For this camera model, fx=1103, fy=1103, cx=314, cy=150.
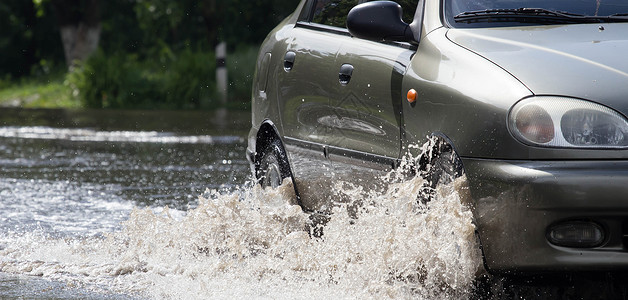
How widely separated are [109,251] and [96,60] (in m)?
14.7

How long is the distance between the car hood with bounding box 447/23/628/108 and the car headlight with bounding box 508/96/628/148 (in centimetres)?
4

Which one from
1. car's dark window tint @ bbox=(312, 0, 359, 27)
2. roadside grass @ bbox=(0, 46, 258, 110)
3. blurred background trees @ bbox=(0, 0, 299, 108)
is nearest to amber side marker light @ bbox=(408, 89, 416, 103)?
car's dark window tint @ bbox=(312, 0, 359, 27)

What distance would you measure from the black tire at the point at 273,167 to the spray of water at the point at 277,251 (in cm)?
10

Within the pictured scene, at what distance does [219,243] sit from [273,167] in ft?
Answer: 1.91

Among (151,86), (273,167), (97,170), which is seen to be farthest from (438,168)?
(151,86)

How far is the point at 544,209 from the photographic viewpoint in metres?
3.87

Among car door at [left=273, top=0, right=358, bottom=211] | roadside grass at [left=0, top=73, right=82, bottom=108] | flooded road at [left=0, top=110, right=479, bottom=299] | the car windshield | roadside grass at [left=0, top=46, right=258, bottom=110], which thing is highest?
the car windshield

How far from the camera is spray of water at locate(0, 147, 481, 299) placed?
4301 millimetres

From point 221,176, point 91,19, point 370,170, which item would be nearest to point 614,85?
point 370,170

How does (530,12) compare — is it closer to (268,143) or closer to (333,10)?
(333,10)

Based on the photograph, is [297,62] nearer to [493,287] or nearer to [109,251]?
[109,251]

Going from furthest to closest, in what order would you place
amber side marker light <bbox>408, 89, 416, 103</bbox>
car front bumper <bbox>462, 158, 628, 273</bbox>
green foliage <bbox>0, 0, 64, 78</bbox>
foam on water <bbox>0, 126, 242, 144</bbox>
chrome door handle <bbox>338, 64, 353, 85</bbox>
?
green foliage <bbox>0, 0, 64, 78</bbox>
foam on water <bbox>0, 126, 242, 144</bbox>
chrome door handle <bbox>338, 64, 353, 85</bbox>
amber side marker light <bbox>408, 89, 416, 103</bbox>
car front bumper <bbox>462, 158, 628, 273</bbox>

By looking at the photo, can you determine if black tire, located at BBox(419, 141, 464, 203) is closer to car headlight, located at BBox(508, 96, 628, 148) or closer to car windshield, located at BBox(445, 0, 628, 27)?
car headlight, located at BBox(508, 96, 628, 148)

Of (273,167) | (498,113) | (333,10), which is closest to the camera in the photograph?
(498,113)
